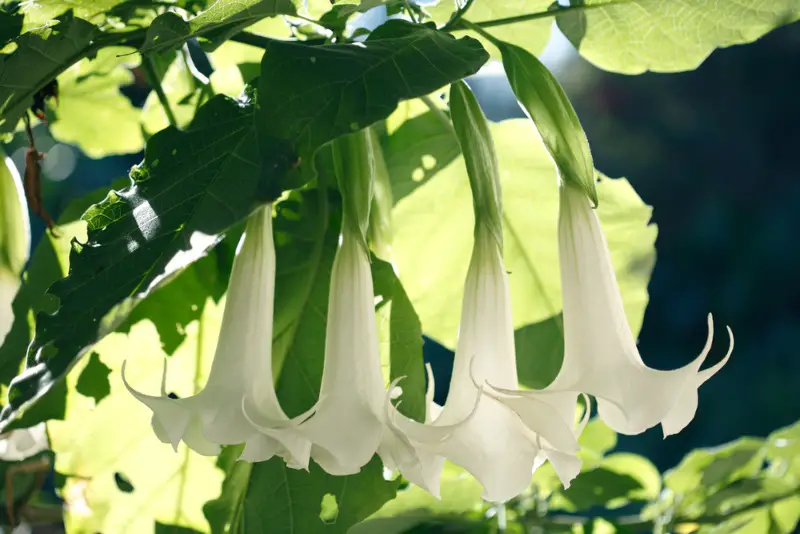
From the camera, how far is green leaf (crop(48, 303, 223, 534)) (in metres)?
0.36

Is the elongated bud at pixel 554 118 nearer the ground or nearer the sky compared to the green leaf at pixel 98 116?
nearer the sky

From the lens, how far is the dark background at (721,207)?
248 centimetres

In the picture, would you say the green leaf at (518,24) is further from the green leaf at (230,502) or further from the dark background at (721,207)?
the dark background at (721,207)

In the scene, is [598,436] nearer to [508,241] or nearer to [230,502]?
[508,241]

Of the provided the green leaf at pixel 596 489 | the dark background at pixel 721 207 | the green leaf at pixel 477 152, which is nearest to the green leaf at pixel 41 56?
the green leaf at pixel 477 152

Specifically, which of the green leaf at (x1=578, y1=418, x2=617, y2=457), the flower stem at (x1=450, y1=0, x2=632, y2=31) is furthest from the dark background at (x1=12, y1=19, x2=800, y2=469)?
the flower stem at (x1=450, y1=0, x2=632, y2=31)

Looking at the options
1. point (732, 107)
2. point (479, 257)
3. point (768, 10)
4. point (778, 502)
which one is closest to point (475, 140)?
point (479, 257)

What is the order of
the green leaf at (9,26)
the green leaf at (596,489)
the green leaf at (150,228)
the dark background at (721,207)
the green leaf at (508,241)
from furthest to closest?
the dark background at (721,207) → the green leaf at (596,489) → the green leaf at (508,241) → the green leaf at (9,26) → the green leaf at (150,228)

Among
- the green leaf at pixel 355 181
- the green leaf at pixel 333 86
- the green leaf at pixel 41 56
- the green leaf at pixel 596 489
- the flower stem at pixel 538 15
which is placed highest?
the green leaf at pixel 333 86

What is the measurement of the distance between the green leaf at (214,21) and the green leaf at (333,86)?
30 mm

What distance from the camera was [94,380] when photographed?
365 millimetres

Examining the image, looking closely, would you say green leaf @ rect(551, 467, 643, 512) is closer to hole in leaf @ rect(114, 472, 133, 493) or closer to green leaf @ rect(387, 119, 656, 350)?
green leaf @ rect(387, 119, 656, 350)

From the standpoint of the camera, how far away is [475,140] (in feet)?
0.95

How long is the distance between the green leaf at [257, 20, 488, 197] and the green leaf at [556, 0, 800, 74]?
13 centimetres
